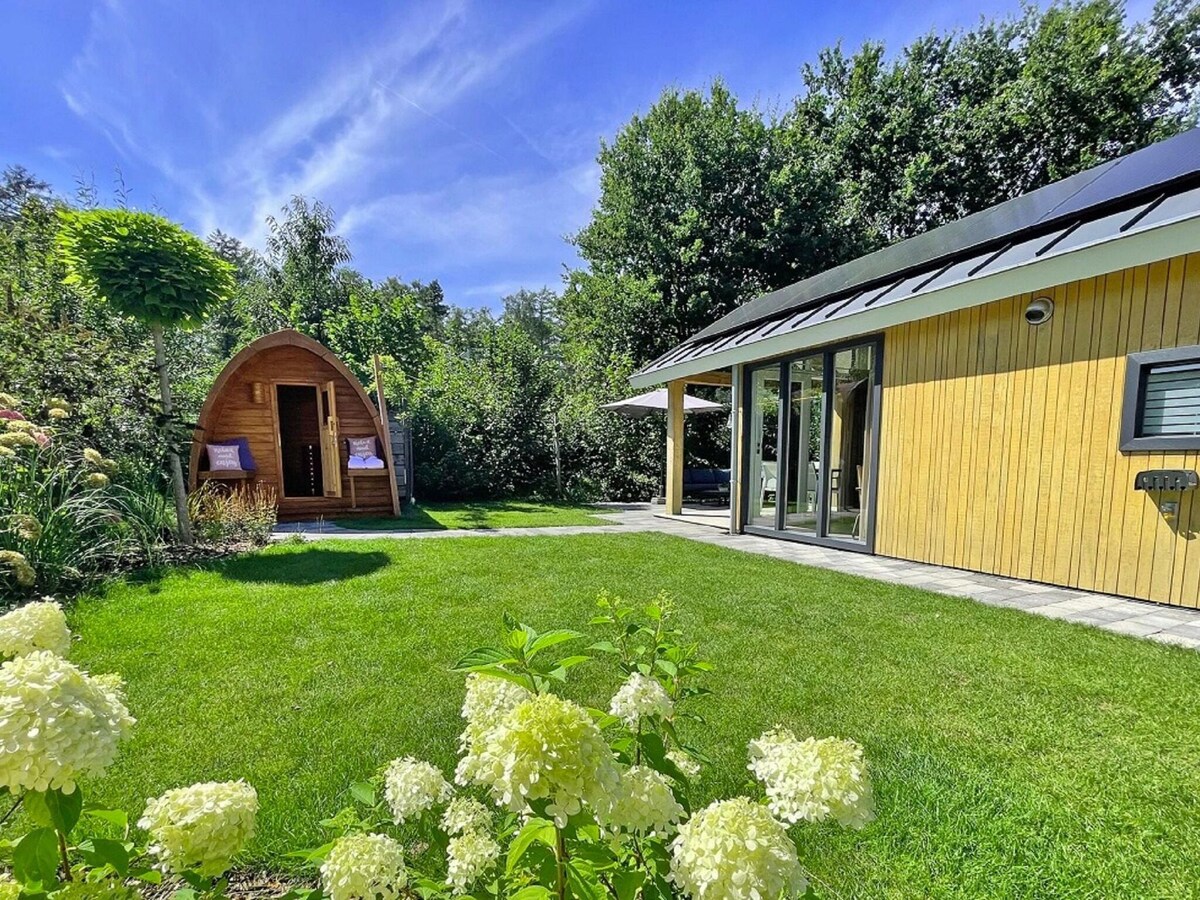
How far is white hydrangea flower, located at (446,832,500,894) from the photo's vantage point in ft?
3.27

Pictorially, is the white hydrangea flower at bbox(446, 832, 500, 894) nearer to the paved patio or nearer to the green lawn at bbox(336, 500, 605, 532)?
the paved patio

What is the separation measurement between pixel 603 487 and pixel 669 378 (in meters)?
3.77

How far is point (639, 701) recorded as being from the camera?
1.05 metres

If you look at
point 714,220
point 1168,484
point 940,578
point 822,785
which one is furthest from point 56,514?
point 714,220

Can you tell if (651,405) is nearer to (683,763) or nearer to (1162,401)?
(1162,401)

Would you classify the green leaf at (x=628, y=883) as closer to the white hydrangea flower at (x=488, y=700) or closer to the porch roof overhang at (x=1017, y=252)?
the white hydrangea flower at (x=488, y=700)

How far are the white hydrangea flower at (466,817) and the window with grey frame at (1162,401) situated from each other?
5476mm

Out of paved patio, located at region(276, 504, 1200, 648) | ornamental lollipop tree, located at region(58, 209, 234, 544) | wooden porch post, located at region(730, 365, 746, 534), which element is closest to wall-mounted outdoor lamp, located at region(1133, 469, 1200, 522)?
paved patio, located at region(276, 504, 1200, 648)

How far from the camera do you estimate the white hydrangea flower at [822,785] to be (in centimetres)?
84

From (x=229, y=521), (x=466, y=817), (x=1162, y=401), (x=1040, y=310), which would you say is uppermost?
(x=1040, y=310)

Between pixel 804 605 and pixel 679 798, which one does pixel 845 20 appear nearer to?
pixel 804 605

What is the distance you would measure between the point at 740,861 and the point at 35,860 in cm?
94

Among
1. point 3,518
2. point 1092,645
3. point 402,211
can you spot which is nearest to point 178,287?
point 3,518

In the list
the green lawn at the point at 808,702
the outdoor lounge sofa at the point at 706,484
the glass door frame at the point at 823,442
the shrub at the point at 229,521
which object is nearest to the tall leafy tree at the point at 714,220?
the outdoor lounge sofa at the point at 706,484
